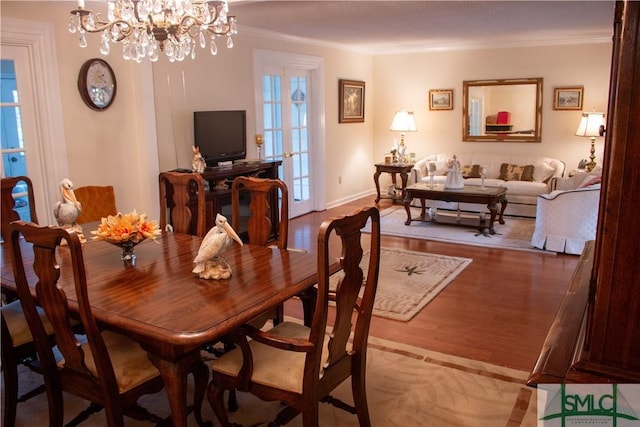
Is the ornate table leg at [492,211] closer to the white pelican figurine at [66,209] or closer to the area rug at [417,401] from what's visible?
the area rug at [417,401]

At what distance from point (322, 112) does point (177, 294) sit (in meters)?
5.37

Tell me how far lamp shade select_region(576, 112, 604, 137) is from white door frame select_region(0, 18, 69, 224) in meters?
6.00

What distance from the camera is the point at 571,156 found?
7078 mm

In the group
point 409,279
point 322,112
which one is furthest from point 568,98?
point 409,279

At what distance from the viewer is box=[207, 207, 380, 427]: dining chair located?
5.88 feet

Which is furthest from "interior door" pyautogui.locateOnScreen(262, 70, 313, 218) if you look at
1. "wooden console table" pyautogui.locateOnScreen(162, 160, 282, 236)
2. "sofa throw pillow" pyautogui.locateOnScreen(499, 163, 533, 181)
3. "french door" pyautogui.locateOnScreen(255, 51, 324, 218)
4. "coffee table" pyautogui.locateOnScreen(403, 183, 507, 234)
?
→ "sofa throw pillow" pyautogui.locateOnScreen(499, 163, 533, 181)

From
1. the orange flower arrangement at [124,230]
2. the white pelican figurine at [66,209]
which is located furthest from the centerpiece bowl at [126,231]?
the white pelican figurine at [66,209]

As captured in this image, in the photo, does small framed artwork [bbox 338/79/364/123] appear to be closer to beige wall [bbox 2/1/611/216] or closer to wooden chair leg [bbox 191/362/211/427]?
beige wall [bbox 2/1/611/216]

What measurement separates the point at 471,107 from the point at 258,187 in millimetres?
5759

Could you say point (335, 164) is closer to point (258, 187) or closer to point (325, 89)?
point (325, 89)

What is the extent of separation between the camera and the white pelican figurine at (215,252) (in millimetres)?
2096

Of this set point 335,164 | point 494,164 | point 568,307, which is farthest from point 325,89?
point 568,307

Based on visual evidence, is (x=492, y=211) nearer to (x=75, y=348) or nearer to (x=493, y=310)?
(x=493, y=310)

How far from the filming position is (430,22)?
5477 millimetres
